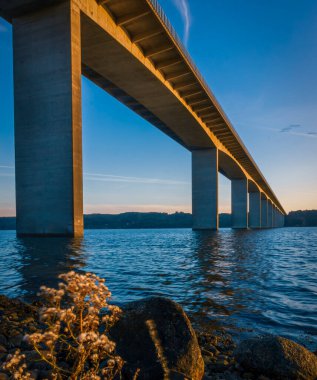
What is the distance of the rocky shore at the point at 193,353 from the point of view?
3129 millimetres

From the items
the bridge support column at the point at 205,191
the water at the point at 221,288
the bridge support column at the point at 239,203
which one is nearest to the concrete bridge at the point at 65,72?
the water at the point at 221,288

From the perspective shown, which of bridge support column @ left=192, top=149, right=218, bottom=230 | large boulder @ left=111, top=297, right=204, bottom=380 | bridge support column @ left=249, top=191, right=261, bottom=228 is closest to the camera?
large boulder @ left=111, top=297, right=204, bottom=380

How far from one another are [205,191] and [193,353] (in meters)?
43.5

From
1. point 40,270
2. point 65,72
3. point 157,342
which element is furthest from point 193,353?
point 65,72

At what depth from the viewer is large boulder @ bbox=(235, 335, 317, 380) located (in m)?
3.27

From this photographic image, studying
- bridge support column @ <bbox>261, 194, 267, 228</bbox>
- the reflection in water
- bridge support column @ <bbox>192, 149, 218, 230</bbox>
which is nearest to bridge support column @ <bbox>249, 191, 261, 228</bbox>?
bridge support column @ <bbox>261, 194, 267, 228</bbox>

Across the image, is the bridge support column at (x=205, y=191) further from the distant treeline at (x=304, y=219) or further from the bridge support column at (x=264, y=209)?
the distant treeline at (x=304, y=219)

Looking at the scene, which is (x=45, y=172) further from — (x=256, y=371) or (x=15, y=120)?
(x=256, y=371)

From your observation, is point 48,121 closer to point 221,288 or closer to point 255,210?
point 221,288

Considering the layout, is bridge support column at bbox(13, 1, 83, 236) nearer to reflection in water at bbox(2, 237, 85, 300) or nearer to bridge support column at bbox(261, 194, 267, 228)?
reflection in water at bbox(2, 237, 85, 300)

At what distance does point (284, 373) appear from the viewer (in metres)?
3.28

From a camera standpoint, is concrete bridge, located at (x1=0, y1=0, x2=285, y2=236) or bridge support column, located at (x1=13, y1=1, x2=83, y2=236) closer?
bridge support column, located at (x1=13, y1=1, x2=83, y2=236)

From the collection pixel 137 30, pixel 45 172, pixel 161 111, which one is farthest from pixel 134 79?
pixel 45 172

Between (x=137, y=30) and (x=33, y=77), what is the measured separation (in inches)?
370
